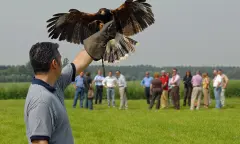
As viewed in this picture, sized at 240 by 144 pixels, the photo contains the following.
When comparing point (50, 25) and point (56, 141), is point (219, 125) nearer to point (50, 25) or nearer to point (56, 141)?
point (50, 25)

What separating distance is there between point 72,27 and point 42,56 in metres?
2.98

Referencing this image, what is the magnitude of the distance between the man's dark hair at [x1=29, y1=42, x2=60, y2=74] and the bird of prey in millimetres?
2260


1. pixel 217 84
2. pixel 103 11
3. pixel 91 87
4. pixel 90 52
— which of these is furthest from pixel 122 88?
pixel 90 52

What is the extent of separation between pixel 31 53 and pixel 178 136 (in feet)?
29.7

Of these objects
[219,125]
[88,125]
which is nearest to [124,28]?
[88,125]

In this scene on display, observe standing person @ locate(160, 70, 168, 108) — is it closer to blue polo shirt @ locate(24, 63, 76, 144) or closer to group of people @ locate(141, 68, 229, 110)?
group of people @ locate(141, 68, 229, 110)

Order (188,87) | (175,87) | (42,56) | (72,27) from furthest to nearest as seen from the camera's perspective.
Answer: (188,87) → (175,87) → (72,27) → (42,56)

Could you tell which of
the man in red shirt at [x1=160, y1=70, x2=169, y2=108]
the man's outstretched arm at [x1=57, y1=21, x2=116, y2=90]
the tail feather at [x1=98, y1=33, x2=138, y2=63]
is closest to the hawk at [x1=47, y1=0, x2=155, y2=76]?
the tail feather at [x1=98, y1=33, x2=138, y2=63]

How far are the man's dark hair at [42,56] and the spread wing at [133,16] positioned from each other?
2.74m

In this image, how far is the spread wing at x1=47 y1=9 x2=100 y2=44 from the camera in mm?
6188

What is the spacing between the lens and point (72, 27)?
6.32m

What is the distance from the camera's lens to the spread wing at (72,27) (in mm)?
6188

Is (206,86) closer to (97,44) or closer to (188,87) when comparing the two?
(188,87)

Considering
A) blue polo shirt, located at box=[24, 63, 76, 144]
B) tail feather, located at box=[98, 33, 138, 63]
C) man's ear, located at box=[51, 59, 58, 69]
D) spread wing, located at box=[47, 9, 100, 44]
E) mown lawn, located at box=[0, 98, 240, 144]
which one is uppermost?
spread wing, located at box=[47, 9, 100, 44]
